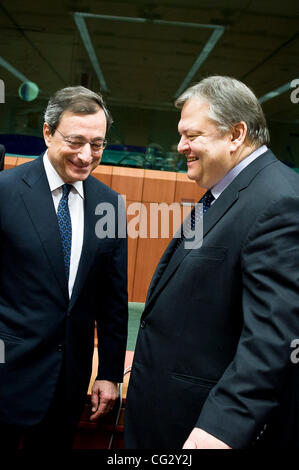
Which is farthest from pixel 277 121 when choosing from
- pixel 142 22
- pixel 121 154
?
pixel 121 154

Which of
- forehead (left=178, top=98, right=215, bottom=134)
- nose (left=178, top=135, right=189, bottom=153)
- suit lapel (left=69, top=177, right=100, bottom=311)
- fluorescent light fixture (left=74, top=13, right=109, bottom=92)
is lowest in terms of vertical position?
suit lapel (left=69, top=177, right=100, bottom=311)

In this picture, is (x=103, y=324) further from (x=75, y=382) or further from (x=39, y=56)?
(x=39, y=56)

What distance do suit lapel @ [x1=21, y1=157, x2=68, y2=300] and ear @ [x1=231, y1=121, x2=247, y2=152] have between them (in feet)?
2.17

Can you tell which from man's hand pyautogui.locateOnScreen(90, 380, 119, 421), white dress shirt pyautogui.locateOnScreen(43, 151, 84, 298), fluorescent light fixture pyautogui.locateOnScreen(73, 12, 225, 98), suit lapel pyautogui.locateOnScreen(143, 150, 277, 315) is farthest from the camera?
fluorescent light fixture pyautogui.locateOnScreen(73, 12, 225, 98)

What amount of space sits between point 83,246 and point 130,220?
2435 millimetres

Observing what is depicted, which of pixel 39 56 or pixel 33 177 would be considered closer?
pixel 33 177

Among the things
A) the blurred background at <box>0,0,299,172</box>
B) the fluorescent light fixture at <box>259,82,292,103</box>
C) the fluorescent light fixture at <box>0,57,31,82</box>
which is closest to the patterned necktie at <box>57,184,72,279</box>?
the blurred background at <box>0,0,299,172</box>

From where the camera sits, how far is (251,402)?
97 cm

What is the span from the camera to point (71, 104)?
154cm

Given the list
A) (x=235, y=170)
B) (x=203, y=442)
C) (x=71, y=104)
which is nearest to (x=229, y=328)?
(x=203, y=442)

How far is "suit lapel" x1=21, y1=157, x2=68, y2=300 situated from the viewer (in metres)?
1.46

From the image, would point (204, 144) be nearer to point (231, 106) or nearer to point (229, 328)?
point (231, 106)

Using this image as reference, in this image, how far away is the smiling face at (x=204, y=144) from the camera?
1262mm

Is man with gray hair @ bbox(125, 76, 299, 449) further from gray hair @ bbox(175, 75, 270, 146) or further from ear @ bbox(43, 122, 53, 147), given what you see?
ear @ bbox(43, 122, 53, 147)
